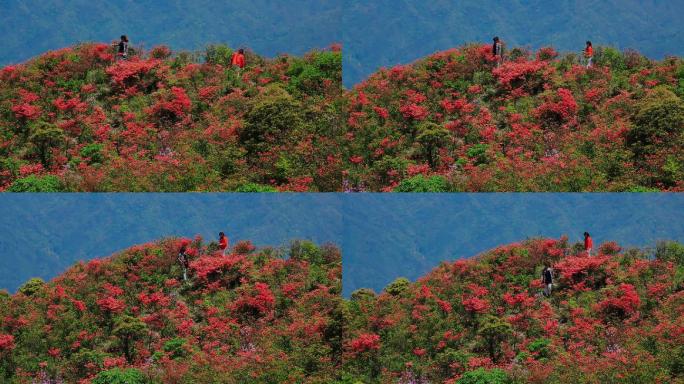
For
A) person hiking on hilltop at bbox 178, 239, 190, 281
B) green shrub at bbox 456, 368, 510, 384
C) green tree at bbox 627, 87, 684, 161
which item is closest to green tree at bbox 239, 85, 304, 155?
person hiking on hilltop at bbox 178, 239, 190, 281

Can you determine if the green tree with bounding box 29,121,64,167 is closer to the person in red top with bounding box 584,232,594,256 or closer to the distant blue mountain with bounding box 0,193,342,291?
the distant blue mountain with bounding box 0,193,342,291

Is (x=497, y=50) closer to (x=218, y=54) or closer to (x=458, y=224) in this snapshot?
(x=458, y=224)

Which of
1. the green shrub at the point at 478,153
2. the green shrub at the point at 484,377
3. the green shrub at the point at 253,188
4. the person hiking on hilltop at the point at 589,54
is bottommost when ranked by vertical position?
the green shrub at the point at 484,377

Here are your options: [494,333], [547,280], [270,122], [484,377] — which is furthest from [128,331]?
[547,280]

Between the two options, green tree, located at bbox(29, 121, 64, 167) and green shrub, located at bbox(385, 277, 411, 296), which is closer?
green shrub, located at bbox(385, 277, 411, 296)

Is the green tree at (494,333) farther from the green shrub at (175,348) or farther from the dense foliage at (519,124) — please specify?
the green shrub at (175,348)

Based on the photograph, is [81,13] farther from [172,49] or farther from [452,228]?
[452,228]

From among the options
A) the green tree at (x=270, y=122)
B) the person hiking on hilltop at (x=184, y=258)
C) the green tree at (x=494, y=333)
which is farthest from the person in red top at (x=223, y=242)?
the green tree at (x=494, y=333)

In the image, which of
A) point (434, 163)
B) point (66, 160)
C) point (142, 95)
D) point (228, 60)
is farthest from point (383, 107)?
point (66, 160)
